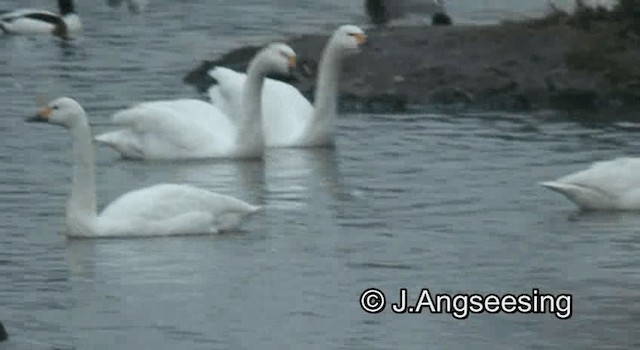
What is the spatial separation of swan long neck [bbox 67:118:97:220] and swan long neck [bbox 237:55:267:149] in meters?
3.72

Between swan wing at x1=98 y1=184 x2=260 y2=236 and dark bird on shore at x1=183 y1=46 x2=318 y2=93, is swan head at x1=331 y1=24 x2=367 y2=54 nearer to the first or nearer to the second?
dark bird on shore at x1=183 y1=46 x2=318 y2=93

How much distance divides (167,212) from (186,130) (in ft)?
13.7

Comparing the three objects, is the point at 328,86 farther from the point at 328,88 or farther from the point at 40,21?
the point at 40,21

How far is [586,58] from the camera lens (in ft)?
80.7

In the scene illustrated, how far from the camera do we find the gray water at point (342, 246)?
13.9 metres

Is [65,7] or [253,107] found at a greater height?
[65,7]

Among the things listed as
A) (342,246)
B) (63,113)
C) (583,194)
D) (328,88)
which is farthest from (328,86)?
(342,246)

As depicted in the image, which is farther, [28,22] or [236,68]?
[28,22]

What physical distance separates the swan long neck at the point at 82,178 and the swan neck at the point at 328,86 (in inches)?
187

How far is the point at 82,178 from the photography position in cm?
1728

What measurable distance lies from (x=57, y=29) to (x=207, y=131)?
11575mm

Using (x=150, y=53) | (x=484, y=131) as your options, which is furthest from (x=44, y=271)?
(x=150, y=53)

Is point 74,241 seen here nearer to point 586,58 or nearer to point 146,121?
point 146,121

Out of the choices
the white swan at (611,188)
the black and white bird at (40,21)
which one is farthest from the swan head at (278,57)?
the black and white bird at (40,21)
